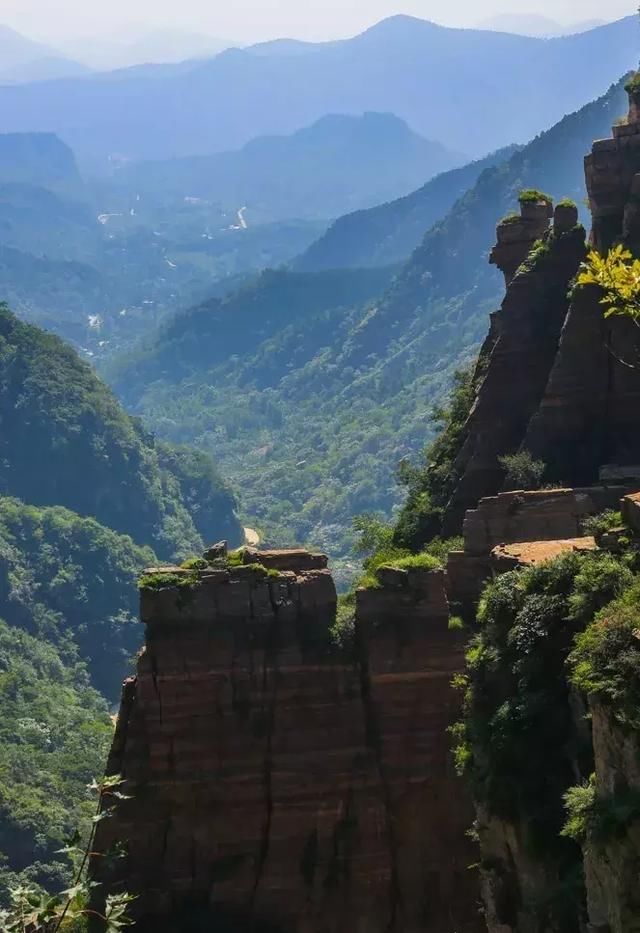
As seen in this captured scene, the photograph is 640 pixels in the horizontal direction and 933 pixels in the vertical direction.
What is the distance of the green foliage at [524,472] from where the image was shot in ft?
120

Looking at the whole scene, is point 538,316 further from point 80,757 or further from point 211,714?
point 80,757

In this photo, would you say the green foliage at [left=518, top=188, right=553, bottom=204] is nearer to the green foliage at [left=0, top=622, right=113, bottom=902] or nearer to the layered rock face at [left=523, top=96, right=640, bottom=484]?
the layered rock face at [left=523, top=96, right=640, bottom=484]

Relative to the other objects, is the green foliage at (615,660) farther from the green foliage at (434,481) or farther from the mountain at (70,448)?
the mountain at (70,448)

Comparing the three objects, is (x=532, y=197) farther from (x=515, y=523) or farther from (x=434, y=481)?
(x=515, y=523)

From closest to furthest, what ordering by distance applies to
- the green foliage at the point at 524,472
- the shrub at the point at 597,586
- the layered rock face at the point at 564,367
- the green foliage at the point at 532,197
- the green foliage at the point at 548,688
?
the green foliage at the point at 548,688, the shrub at the point at 597,586, the green foliage at the point at 524,472, the layered rock face at the point at 564,367, the green foliage at the point at 532,197

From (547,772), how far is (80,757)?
57626 mm

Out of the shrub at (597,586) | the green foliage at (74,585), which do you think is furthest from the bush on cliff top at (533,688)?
the green foliage at (74,585)

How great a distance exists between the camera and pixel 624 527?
21766 millimetres

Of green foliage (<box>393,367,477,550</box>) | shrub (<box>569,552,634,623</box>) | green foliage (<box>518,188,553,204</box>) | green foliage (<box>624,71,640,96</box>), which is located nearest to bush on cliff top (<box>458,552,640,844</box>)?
shrub (<box>569,552,634,623</box>)

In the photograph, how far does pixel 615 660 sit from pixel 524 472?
20342mm

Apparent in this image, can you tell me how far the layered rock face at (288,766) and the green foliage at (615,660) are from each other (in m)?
11.6

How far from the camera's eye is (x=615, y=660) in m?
16.5

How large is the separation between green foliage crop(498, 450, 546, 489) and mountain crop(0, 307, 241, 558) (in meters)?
104

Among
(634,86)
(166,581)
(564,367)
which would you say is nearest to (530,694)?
(166,581)
